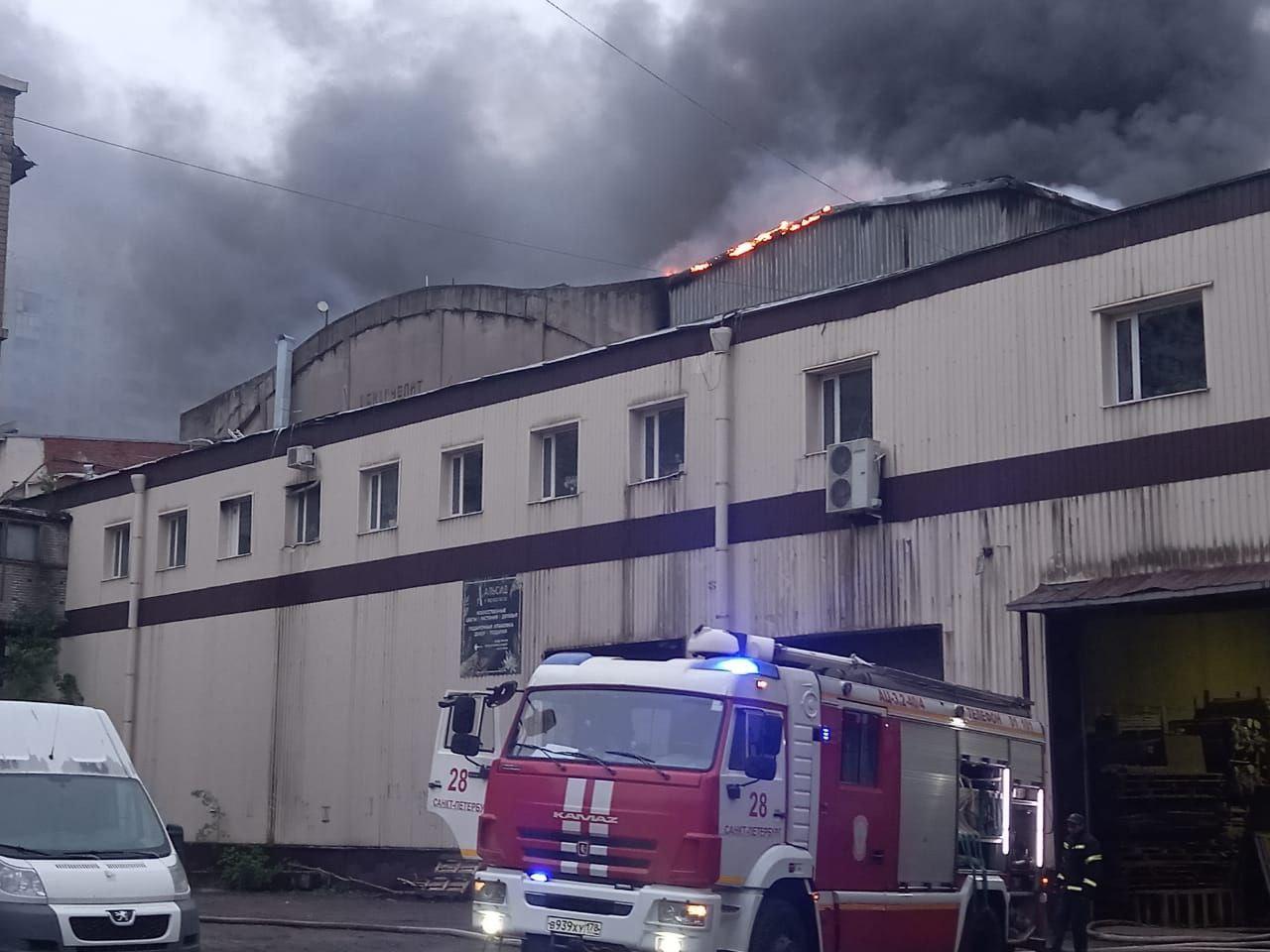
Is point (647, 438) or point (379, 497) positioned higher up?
point (647, 438)

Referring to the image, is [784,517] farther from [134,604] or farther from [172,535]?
[134,604]

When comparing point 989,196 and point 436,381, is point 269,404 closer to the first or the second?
point 436,381

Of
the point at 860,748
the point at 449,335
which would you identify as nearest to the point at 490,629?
the point at 449,335

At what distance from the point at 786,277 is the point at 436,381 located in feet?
27.0

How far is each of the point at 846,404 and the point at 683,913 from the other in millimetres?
10875

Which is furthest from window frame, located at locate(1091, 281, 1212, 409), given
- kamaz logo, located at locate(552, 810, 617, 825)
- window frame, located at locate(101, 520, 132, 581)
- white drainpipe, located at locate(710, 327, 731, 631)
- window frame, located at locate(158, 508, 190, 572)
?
window frame, located at locate(101, 520, 132, 581)

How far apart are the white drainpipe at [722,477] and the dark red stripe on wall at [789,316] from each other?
0.31 metres

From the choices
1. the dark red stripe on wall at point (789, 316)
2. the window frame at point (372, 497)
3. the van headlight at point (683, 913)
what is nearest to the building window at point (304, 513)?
the dark red stripe on wall at point (789, 316)

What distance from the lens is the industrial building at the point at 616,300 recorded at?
989 inches

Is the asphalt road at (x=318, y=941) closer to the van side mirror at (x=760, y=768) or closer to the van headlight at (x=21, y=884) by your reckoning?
the van headlight at (x=21, y=884)

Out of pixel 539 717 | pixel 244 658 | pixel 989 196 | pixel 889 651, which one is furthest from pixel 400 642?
pixel 539 717

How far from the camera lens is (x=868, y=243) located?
2577 centimetres

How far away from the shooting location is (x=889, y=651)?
19.8 meters

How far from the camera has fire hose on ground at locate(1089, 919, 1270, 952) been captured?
15.6m
